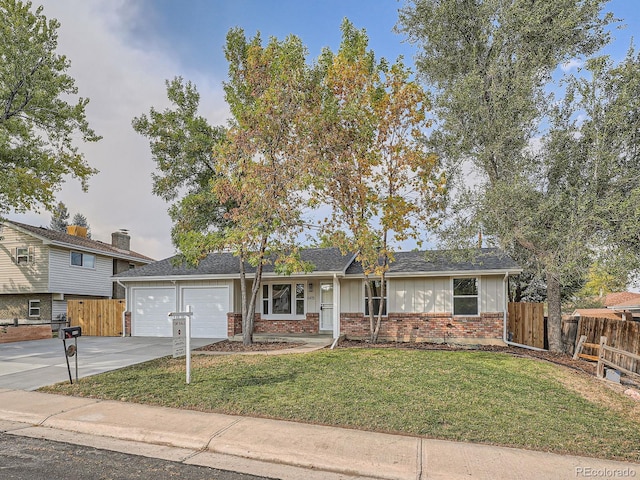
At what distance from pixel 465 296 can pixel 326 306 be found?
17.0 feet

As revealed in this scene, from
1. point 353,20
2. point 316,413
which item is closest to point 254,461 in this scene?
point 316,413

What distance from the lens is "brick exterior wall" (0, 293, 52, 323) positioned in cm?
2209

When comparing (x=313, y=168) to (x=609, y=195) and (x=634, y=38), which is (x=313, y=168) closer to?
(x=609, y=195)

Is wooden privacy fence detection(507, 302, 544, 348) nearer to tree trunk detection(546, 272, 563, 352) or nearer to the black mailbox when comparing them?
tree trunk detection(546, 272, 563, 352)

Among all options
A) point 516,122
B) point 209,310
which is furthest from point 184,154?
point 516,122

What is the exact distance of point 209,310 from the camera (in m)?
16.7

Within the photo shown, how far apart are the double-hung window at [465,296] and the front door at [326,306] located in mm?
4620

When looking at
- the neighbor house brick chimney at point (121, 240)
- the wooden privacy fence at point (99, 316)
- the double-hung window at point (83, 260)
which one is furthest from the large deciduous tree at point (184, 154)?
the neighbor house brick chimney at point (121, 240)

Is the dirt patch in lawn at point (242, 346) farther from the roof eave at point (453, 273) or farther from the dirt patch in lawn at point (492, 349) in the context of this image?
the roof eave at point (453, 273)

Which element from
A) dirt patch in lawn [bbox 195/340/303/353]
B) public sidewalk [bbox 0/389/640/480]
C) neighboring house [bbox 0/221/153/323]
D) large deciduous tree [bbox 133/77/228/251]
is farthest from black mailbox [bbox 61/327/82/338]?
neighboring house [bbox 0/221/153/323]

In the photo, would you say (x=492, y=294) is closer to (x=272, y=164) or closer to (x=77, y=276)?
(x=272, y=164)

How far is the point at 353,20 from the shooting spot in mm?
12875

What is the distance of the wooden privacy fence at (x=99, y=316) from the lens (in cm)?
1827

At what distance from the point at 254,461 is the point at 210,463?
495 millimetres
